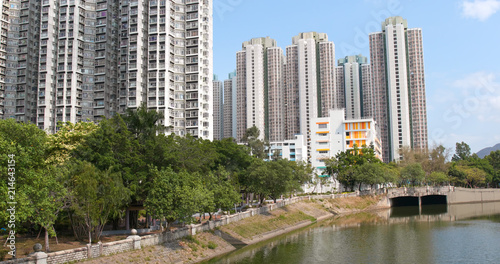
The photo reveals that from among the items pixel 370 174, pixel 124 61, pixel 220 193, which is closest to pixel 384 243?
pixel 220 193

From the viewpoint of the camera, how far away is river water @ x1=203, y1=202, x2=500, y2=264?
4756 cm

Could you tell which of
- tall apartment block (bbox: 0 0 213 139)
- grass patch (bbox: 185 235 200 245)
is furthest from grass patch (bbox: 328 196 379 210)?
grass patch (bbox: 185 235 200 245)

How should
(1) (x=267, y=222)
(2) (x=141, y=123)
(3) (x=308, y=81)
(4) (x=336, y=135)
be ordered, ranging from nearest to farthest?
(2) (x=141, y=123) → (1) (x=267, y=222) → (4) (x=336, y=135) → (3) (x=308, y=81)

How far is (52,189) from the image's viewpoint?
36188 millimetres

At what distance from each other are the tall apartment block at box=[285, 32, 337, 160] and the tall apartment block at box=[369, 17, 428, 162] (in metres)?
21.5

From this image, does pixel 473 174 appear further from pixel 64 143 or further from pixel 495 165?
pixel 64 143

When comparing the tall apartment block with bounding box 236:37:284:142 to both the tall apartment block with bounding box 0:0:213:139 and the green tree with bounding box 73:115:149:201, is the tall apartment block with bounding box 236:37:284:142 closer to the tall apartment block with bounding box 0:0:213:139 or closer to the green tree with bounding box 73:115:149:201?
the tall apartment block with bounding box 0:0:213:139

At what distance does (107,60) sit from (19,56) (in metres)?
25.2

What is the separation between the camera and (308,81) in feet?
600

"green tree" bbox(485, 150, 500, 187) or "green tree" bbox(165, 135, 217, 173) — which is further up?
"green tree" bbox(165, 135, 217, 173)

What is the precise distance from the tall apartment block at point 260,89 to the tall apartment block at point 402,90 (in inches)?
1746

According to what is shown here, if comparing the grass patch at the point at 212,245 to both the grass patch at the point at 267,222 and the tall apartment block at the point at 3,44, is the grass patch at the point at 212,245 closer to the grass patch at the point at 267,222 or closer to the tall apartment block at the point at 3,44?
the grass patch at the point at 267,222

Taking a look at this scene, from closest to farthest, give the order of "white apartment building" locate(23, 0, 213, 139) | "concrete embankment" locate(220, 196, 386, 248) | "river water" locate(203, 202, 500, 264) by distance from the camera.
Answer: "river water" locate(203, 202, 500, 264)
"concrete embankment" locate(220, 196, 386, 248)
"white apartment building" locate(23, 0, 213, 139)

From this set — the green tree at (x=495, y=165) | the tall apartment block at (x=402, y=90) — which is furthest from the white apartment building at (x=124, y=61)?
the tall apartment block at (x=402, y=90)
